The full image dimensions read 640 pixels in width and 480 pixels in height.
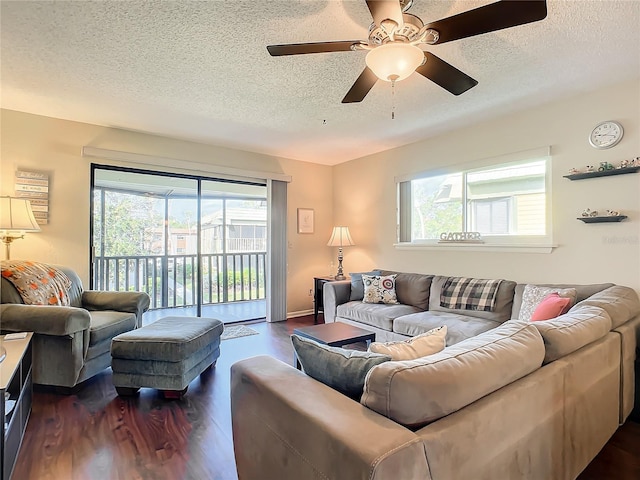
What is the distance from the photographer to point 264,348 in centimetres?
376

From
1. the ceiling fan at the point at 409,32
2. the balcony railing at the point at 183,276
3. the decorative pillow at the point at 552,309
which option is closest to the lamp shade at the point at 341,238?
the balcony railing at the point at 183,276

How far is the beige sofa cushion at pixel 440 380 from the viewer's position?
1.00m

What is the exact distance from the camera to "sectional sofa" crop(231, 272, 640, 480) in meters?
0.94

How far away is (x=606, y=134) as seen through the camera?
2.80 metres

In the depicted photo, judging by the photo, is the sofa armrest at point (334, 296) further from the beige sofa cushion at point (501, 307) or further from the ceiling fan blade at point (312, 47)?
the ceiling fan blade at point (312, 47)

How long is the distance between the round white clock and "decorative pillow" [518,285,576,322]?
4.01 ft

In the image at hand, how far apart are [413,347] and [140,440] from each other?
5.76ft

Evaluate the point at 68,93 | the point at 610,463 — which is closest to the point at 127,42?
the point at 68,93

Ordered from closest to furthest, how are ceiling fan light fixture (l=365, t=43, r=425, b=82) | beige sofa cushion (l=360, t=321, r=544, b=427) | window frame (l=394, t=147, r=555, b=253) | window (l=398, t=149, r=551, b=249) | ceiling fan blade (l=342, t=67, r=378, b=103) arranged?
1. beige sofa cushion (l=360, t=321, r=544, b=427)
2. ceiling fan light fixture (l=365, t=43, r=425, b=82)
3. ceiling fan blade (l=342, t=67, r=378, b=103)
4. window frame (l=394, t=147, r=555, b=253)
5. window (l=398, t=149, r=551, b=249)

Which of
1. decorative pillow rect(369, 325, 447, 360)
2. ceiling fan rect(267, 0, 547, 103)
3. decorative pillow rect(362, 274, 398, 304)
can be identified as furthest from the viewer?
decorative pillow rect(362, 274, 398, 304)

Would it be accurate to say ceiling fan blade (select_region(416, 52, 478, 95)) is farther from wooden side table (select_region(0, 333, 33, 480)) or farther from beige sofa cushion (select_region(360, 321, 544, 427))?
wooden side table (select_region(0, 333, 33, 480))

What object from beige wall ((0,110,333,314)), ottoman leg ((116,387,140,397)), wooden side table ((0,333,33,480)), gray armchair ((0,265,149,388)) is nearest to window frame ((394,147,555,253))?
beige wall ((0,110,333,314))

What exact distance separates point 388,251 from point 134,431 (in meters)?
3.46

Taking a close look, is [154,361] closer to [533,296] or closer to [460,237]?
[533,296]
